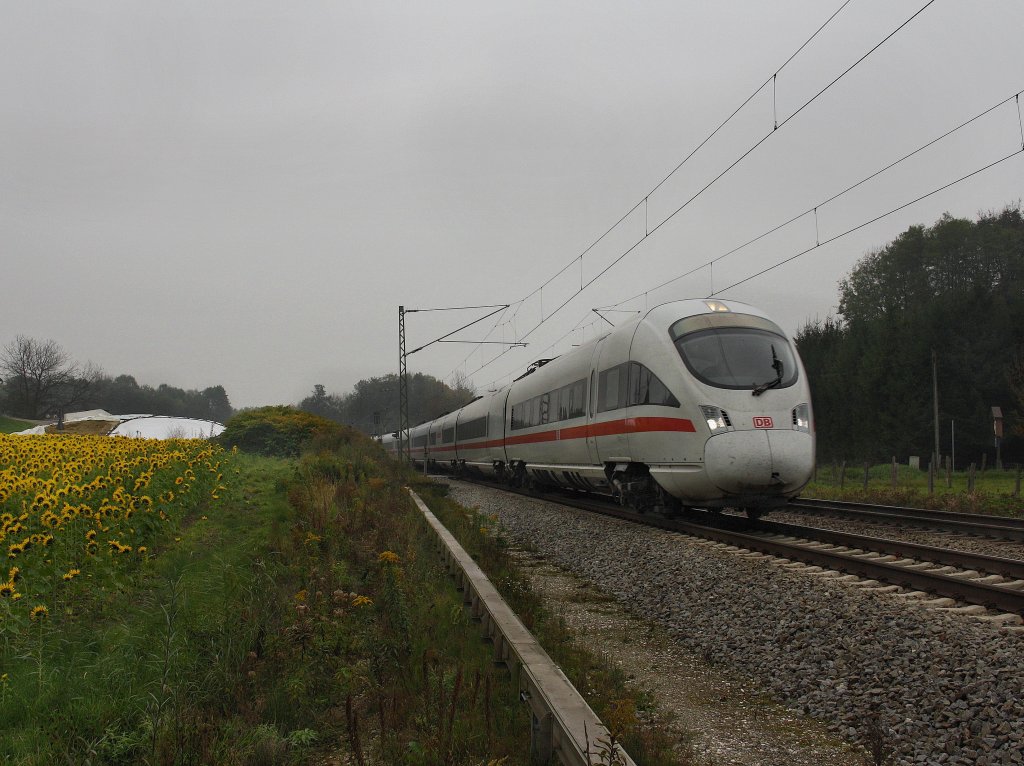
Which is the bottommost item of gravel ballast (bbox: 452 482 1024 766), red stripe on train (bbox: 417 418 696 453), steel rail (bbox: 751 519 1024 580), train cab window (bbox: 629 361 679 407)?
gravel ballast (bbox: 452 482 1024 766)

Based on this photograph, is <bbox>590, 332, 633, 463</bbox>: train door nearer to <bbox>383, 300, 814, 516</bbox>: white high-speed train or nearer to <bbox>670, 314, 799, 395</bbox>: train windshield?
<bbox>383, 300, 814, 516</bbox>: white high-speed train

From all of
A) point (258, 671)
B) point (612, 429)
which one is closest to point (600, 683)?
point (258, 671)

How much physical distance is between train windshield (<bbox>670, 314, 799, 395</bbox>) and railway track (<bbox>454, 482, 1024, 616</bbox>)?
2.13 meters

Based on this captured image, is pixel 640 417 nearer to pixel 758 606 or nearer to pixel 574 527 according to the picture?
pixel 574 527

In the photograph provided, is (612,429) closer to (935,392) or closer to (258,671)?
(258,671)

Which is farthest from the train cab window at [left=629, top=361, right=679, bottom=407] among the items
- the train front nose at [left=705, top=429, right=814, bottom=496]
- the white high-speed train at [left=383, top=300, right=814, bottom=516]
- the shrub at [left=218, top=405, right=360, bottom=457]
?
the shrub at [left=218, top=405, right=360, bottom=457]

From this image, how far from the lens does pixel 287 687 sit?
420 centimetres

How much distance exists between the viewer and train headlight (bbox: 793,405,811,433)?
36.7 ft

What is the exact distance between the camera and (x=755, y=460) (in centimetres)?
1071

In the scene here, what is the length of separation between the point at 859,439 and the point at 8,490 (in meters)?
49.5

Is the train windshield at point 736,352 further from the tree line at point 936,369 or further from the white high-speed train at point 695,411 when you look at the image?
the tree line at point 936,369

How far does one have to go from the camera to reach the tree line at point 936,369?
4403cm

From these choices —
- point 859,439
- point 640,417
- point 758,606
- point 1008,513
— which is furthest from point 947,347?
point 758,606

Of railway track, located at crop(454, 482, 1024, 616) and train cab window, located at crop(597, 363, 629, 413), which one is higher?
train cab window, located at crop(597, 363, 629, 413)
